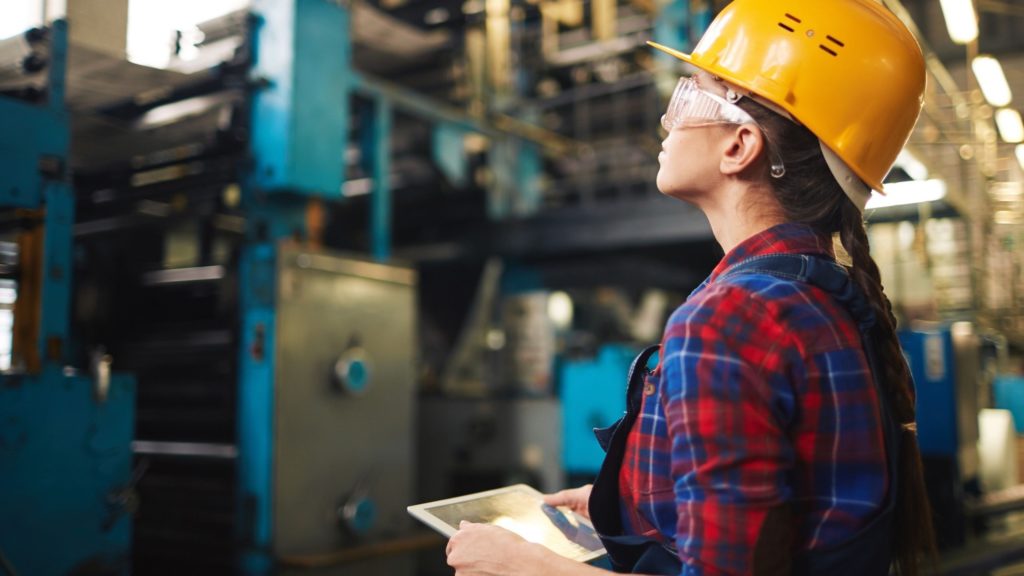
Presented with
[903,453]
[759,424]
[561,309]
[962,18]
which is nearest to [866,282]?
[903,453]

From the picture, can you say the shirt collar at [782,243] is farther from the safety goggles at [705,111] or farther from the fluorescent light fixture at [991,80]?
the fluorescent light fixture at [991,80]

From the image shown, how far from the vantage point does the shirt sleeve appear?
2.94 ft

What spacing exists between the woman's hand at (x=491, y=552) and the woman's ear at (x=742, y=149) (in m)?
0.60

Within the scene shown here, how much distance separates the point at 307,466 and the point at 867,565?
9.27 ft

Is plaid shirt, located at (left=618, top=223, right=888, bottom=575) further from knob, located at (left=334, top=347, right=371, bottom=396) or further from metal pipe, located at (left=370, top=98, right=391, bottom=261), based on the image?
metal pipe, located at (left=370, top=98, right=391, bottom=261)

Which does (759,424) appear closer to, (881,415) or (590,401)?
(881,415)

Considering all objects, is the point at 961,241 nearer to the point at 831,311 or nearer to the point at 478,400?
the point at 478,400

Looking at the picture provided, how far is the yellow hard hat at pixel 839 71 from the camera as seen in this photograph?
115 centimetres

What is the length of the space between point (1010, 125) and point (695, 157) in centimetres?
652

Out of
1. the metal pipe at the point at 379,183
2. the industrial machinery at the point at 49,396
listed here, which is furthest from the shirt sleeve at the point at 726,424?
the metal pipe at the point at 379,183

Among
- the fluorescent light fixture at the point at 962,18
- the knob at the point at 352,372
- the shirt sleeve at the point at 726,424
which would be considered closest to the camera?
A: the shirt sleeve at the point at 726,424

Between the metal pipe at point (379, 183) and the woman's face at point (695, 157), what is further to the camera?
the metal pipe at point (379, 183)

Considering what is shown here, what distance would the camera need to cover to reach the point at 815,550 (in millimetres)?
980

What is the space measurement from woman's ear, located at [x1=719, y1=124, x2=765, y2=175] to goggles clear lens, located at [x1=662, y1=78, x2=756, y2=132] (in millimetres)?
Result: 17
